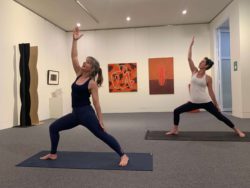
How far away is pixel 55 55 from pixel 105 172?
6.72 m

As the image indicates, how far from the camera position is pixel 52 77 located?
8.02 m

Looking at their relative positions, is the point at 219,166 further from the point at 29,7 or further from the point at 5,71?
the point at 29,7

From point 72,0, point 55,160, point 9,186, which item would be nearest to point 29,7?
point 72,0

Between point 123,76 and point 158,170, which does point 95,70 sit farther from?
point 123,76

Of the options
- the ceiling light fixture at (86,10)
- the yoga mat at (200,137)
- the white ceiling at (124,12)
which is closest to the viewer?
the yoga mat at (200,137)

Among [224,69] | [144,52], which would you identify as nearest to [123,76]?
[144,52]

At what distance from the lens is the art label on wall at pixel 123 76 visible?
358 inches

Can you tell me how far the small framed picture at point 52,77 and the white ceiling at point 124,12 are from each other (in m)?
1.80

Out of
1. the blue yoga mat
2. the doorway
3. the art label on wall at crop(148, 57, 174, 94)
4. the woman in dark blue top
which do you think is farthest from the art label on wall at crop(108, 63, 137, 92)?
the woman in dark blue top

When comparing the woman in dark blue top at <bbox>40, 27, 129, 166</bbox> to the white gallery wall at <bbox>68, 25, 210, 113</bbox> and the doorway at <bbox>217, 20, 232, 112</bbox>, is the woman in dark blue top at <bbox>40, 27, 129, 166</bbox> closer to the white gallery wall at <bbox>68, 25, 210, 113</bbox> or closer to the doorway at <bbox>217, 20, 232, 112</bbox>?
the white gallery wall at <bbox>68, 25, 210, 113</bbox>

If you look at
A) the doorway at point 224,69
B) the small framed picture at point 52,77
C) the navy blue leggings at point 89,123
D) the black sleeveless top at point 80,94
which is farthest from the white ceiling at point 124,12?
the navy blue leggings at point 89,123

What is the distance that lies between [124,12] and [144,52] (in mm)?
2125

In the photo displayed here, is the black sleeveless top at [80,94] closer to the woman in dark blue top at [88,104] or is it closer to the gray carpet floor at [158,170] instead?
the woman in dark blue top at [88,104]

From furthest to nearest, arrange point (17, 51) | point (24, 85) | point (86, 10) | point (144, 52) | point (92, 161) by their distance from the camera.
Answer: point (144, 52), point (86, 10), point (17, 51), point (24, 85), point (92, 161)
